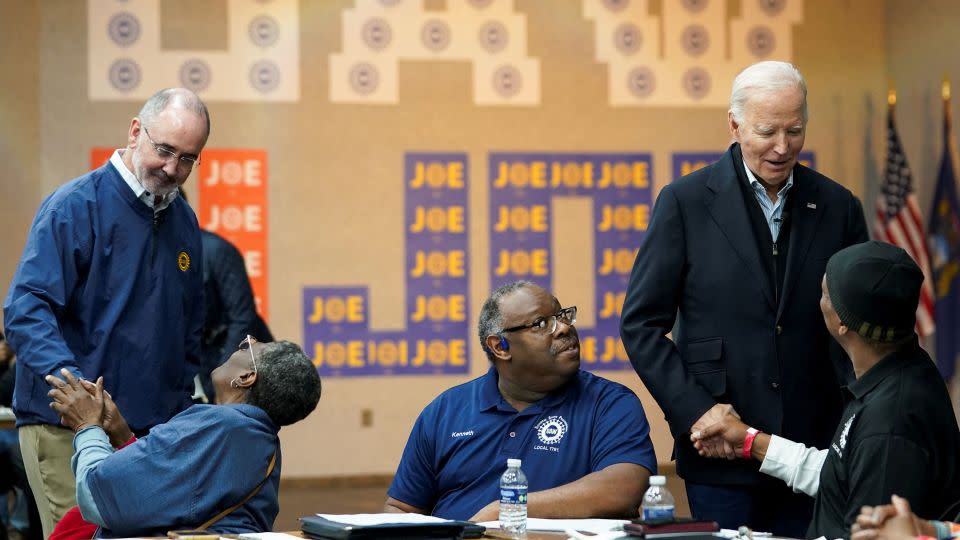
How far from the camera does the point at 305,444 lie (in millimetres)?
8094

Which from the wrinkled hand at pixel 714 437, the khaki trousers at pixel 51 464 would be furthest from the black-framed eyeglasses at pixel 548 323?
the khaki trousers at pixel 51 464

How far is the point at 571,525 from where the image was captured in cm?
260

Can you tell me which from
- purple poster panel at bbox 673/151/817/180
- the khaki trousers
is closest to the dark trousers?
the khaki trousers

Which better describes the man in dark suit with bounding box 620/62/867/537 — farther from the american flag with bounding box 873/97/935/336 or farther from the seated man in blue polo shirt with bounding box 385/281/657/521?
the american flag with bounding box 873/97/935/336

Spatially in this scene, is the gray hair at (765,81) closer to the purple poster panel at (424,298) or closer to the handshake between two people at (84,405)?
the handshake between two people at (84,405)

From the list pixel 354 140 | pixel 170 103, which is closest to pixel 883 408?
pixel 170 103

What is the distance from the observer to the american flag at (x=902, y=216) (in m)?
7.95

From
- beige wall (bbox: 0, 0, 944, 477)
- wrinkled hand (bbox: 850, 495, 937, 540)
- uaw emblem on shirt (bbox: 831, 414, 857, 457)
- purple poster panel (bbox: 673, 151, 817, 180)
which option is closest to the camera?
wrinkled hand (bbox: 850, 495, 937, 540)

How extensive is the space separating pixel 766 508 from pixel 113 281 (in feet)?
5.68

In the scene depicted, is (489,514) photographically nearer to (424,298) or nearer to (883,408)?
(883,408)

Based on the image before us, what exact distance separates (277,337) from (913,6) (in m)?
4.77

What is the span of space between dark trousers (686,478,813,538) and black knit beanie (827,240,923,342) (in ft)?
2.17

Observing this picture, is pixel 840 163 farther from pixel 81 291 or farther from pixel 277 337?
pixel 81 291

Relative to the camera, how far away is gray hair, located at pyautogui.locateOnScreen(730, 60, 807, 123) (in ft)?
9.23
